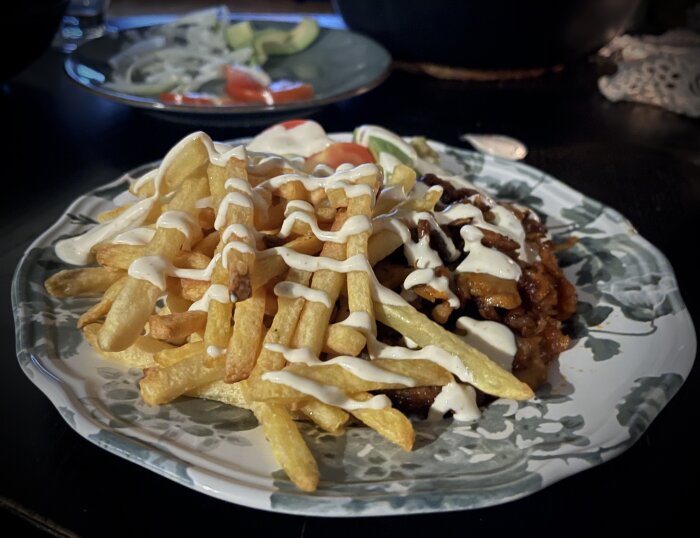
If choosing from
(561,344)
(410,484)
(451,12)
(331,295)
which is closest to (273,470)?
(410,484)

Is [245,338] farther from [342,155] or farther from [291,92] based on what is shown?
[291,92]

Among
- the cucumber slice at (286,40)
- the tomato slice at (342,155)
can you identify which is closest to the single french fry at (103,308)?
the tomato slice at (342,155)

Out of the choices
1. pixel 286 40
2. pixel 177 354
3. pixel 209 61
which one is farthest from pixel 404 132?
pixel 177 354

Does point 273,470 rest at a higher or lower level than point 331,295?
lower

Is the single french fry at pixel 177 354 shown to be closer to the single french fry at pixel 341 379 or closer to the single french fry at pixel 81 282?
the single french fry at pixel 341 379

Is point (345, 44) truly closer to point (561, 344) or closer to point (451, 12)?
point (451, 12)

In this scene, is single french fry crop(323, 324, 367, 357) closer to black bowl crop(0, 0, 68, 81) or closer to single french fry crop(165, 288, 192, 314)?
single french fry crop(165, 288, 192, 314)
